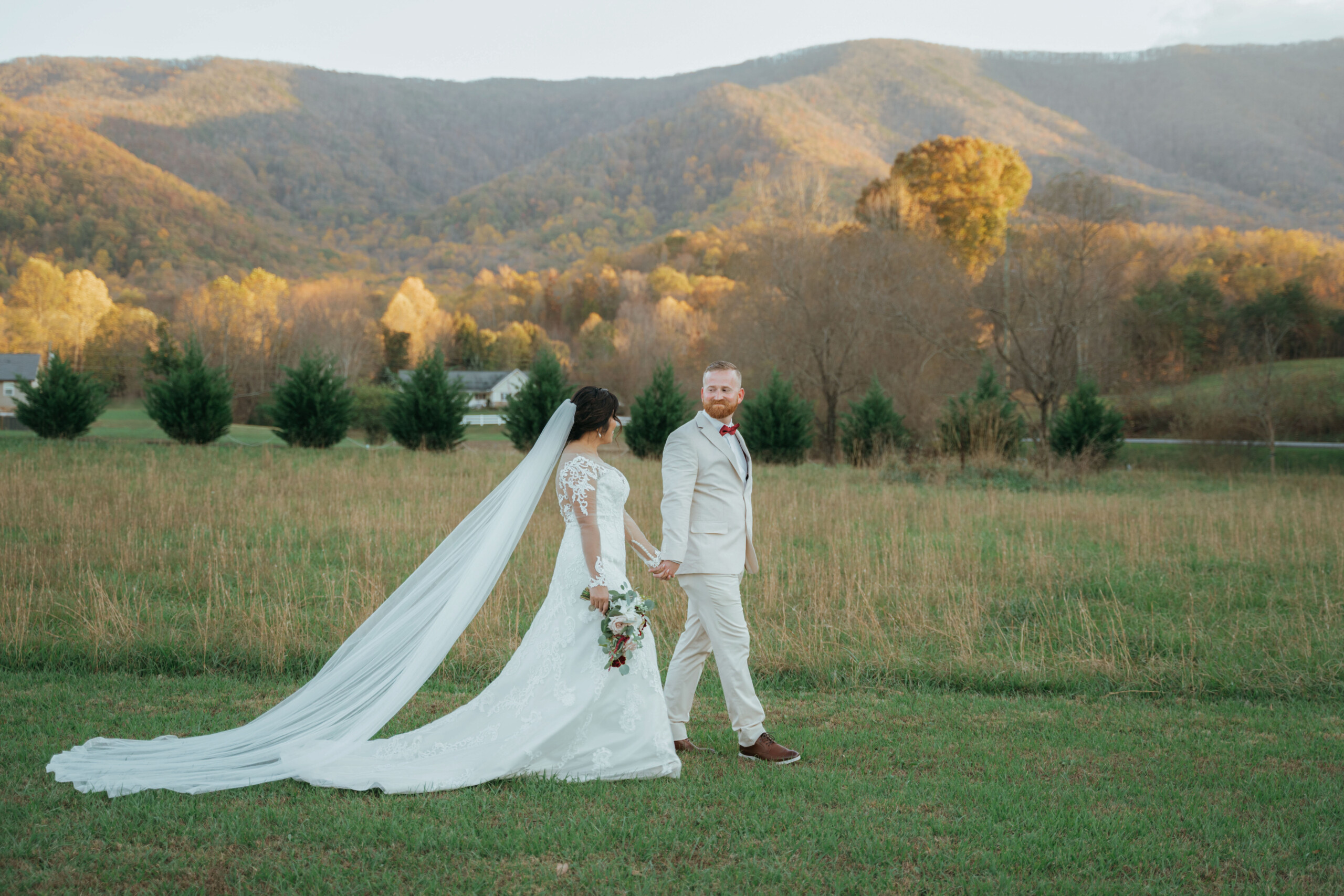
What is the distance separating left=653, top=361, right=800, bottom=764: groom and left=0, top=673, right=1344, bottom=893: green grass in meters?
0.33

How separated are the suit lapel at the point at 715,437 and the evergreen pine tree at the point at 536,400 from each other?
67.4 feet

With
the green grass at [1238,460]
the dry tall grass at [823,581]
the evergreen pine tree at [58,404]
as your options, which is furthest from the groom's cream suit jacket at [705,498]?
the evergreen pine tree at [58,404]

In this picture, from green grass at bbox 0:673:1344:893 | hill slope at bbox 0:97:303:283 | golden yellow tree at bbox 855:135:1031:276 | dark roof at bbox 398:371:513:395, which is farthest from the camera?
hill slope at bbox 0:97:303:283

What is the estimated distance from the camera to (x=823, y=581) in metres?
8.39

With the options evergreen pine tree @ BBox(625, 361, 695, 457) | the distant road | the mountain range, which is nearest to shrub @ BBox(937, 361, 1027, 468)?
evergreen pine tree @ BBox(625, 361, 695, 457)

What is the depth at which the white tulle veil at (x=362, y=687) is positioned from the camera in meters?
4.02

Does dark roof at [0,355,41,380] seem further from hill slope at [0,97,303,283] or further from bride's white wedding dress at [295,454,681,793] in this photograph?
bride's white wedding dress at [295,454,681,793]

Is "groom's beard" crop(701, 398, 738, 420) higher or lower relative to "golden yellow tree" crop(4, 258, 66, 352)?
lower

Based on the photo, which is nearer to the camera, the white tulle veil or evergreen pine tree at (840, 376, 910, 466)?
the white tulle veil

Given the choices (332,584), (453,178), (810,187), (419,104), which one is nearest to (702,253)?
(810,187)

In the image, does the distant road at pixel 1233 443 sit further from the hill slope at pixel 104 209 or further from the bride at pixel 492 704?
the hill slope at pixel 104 209

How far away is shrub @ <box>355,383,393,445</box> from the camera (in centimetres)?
3472

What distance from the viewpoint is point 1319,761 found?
4531 millimetres

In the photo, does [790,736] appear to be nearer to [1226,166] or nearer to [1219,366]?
[1219,366]
